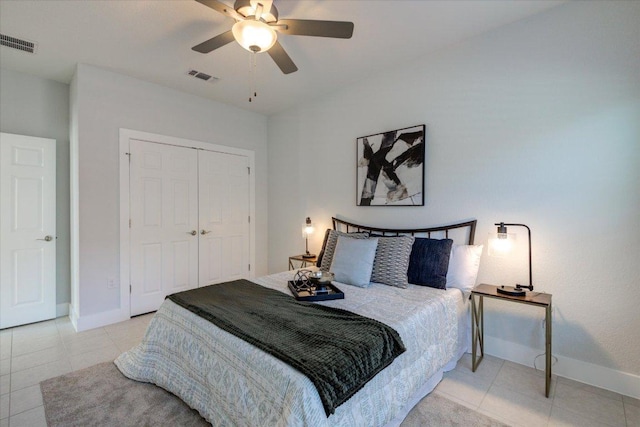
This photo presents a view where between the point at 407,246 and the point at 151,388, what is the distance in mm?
2300

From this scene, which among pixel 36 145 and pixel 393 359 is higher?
pixel 36 145

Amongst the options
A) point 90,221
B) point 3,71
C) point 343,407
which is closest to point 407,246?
point 343,407

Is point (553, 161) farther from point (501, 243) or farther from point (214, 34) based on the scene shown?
point (214, 34)

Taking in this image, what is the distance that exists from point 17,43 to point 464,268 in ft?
14.9

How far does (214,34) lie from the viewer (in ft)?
8.57

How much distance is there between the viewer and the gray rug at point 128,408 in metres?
1.76

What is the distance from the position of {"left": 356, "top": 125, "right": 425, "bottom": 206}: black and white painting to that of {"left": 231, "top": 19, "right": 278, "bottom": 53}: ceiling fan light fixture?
5.56ft

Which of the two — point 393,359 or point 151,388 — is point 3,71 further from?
point 393,359

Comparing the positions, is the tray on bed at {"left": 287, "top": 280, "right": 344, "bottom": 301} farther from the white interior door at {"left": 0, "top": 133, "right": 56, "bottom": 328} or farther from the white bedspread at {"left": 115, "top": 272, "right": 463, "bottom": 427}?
the white interior door at {"left": 0, "top": 133, "right": 56, "bottom": 328}

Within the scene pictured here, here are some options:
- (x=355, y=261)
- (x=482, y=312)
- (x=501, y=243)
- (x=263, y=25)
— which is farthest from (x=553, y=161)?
(x=263, y=25)

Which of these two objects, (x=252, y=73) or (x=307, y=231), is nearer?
Result: (x=252, y=73)

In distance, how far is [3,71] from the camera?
319 cm

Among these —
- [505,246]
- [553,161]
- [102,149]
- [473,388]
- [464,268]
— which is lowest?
[473,388]

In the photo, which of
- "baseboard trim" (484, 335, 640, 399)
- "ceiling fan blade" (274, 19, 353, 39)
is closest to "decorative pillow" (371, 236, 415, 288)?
"baseboard trim" (484, 335, 640, 399)
